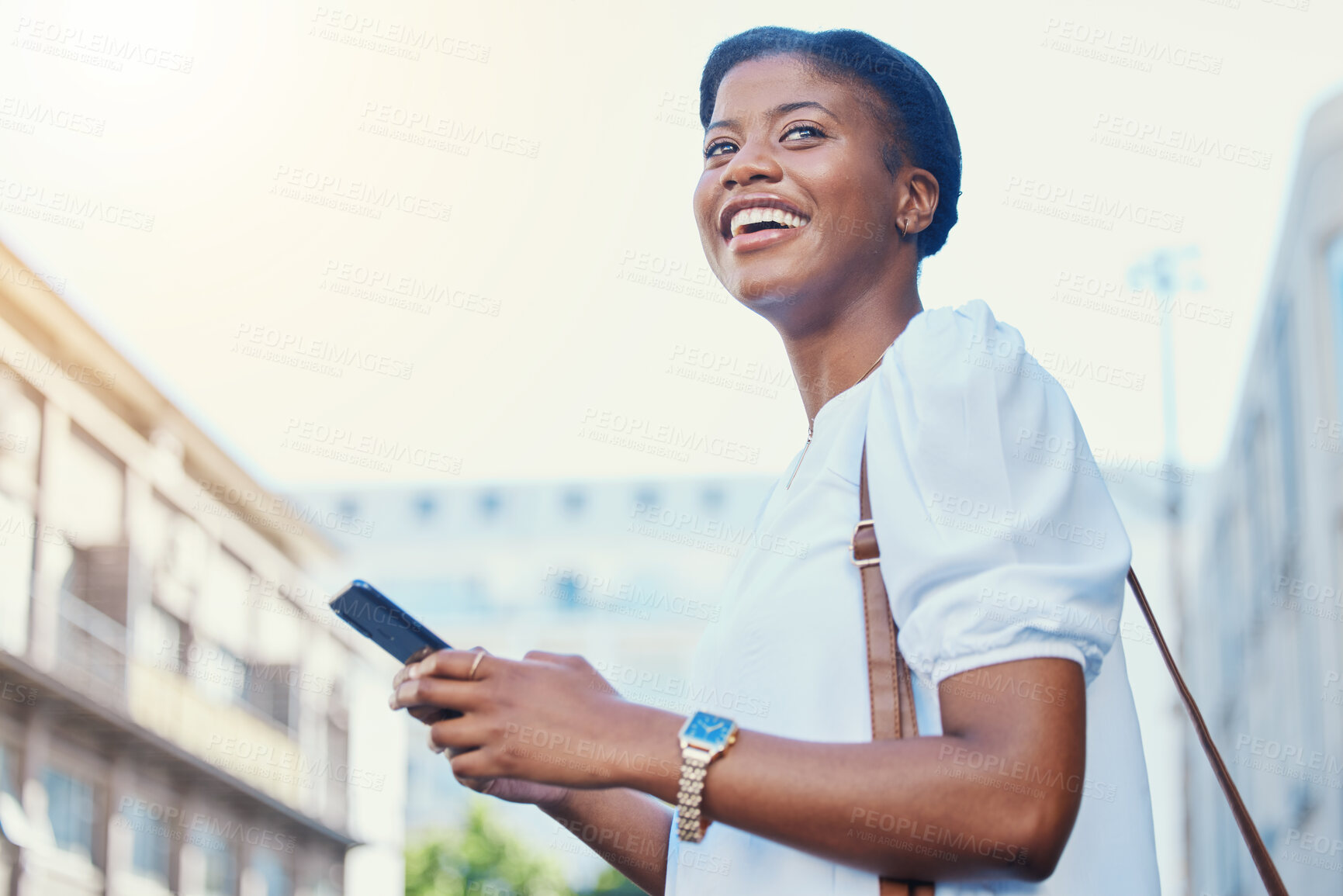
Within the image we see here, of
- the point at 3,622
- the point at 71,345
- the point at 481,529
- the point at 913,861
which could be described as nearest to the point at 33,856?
the point at 3,622

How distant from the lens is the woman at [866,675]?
1352mm

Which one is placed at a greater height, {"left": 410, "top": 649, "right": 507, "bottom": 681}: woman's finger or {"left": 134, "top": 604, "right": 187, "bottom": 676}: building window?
{"left": 134, "top": 604, "right": 187, "bottom": 676}: building window

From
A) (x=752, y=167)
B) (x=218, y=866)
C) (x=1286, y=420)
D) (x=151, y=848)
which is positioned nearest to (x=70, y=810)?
(x=151, y=848)

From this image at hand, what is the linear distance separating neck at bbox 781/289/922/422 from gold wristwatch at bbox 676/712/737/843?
69 centimetres

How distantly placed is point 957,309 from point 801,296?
0.94 ft

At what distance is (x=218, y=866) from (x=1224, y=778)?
96.4ft

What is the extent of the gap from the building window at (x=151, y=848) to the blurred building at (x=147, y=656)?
5cm

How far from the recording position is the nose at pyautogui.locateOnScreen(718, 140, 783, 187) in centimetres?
197

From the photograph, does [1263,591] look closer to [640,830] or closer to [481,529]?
[640,830]

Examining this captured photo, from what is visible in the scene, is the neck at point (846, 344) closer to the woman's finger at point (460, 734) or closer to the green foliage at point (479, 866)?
the woman's finger at point (460, 734)

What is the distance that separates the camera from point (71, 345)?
2317 centimetres

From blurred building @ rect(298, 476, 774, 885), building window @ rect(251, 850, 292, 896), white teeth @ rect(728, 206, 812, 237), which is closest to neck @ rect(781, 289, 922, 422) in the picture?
white teeth @ rect(728, 206, 812, 237)

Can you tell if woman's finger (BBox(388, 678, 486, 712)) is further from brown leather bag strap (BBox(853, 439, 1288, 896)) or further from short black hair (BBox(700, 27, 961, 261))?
short black hair (BBox(700, 27, 961, 261))

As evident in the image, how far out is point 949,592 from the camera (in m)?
1.41
